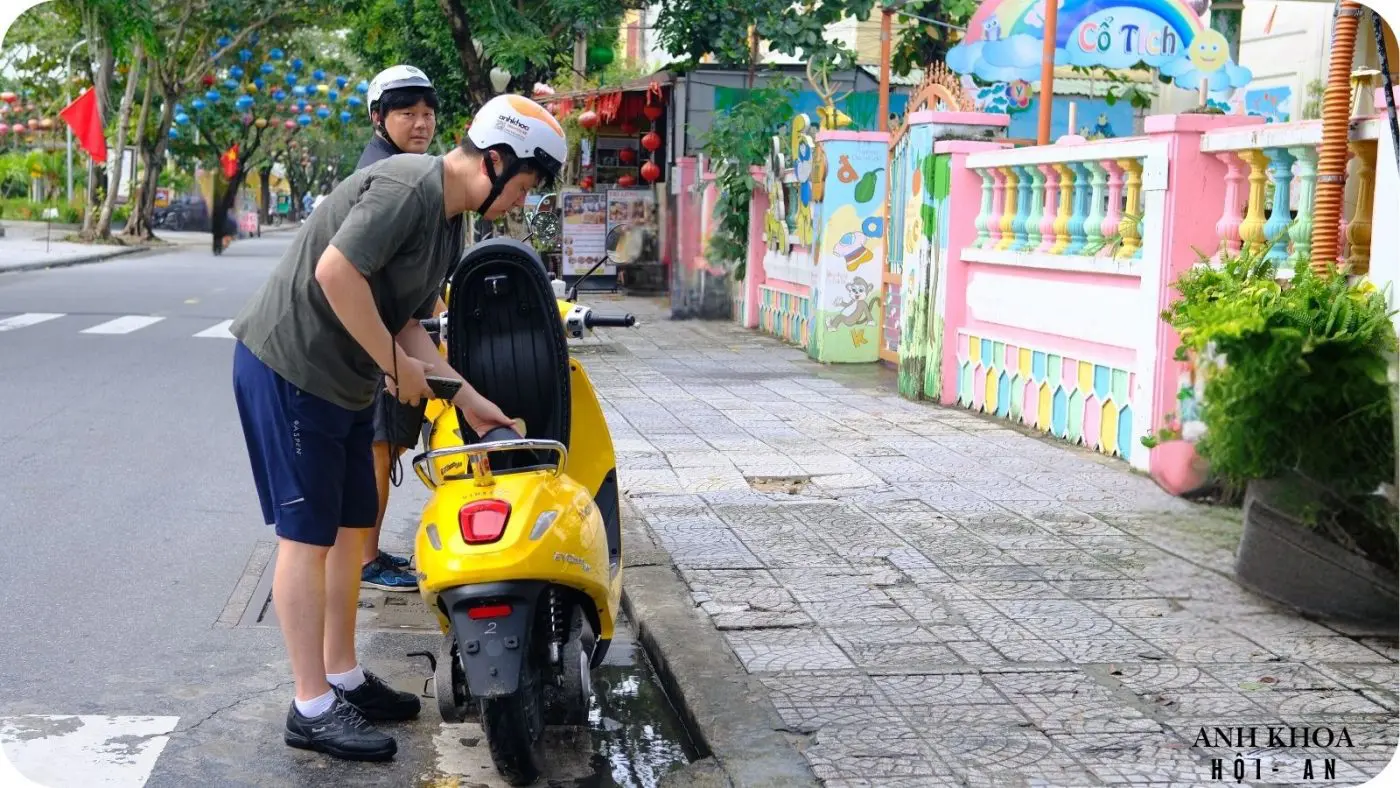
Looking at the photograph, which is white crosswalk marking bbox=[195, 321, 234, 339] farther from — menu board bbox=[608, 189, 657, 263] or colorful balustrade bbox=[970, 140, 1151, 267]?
menu board bbox=[608, 189, 657, 263]

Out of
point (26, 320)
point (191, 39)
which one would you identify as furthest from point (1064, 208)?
point (191, 39)

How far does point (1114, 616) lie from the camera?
16.9ft

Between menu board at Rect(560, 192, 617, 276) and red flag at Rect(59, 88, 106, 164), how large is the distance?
492 inches

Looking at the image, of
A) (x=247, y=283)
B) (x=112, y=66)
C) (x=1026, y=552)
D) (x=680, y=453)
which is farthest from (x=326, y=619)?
(x=112, y=66)

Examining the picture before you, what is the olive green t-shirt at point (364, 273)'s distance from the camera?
374 centimetres

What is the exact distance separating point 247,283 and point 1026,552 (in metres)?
21.1

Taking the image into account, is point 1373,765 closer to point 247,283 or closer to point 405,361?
point 405,361

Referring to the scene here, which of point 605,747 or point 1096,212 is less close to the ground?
point 1096,212

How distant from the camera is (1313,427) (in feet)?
16.2

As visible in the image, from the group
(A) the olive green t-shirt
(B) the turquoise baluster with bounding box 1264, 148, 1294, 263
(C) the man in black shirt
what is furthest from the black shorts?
(B) the turquoise baluster with bounding box 1264, 148, 1294, 263

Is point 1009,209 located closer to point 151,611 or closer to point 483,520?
point 151,611

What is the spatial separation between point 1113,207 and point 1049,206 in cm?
86

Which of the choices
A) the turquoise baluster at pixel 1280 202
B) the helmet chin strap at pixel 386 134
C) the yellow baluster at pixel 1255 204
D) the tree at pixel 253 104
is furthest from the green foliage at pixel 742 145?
the tree at pixel 253 104

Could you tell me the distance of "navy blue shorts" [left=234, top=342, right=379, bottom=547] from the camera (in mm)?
3918
